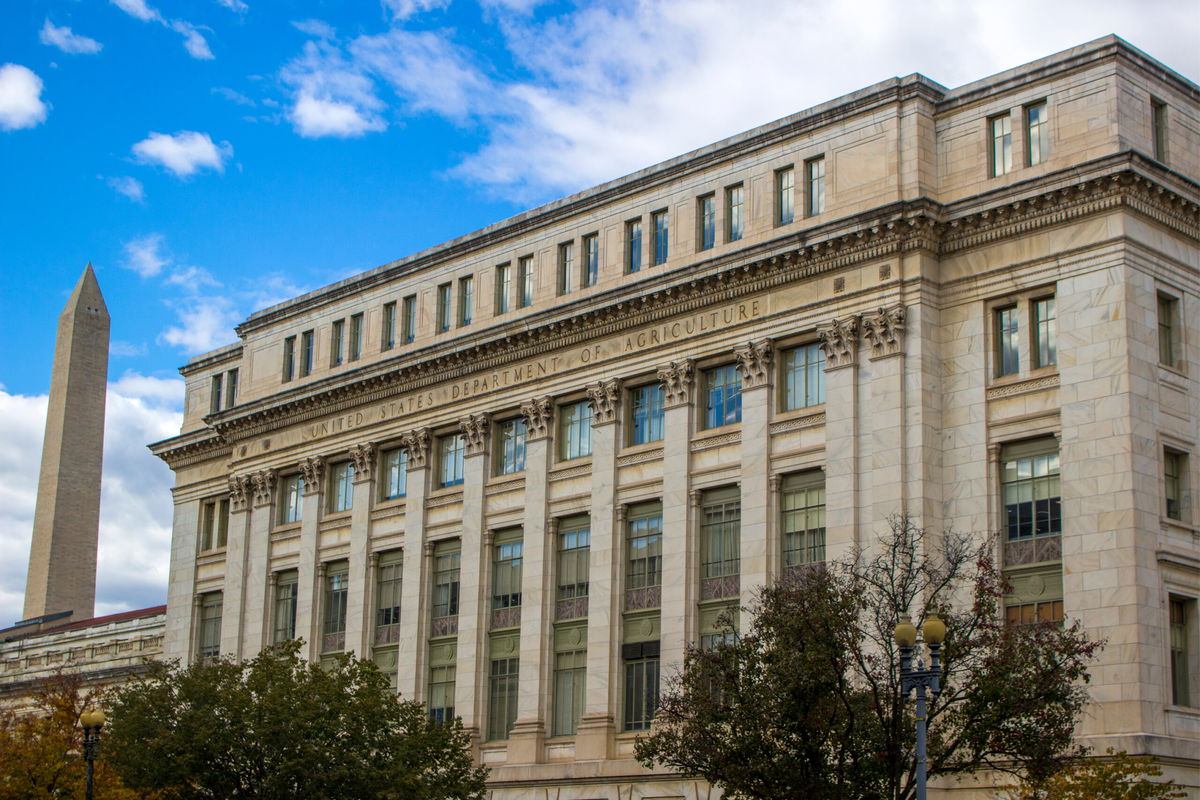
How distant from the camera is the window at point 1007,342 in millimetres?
46906

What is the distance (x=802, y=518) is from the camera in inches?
1967

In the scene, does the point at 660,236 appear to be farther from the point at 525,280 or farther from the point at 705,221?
the point at 525,280

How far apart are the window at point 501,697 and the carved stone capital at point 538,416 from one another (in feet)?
24.6

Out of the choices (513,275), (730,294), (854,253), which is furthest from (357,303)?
(854,253)

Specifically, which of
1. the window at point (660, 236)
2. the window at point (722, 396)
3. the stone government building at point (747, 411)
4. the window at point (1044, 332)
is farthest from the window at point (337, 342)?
the window at point (1044, 332)

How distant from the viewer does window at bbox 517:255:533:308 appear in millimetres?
60406

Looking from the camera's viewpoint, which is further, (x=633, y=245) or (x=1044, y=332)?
(x=633, y=245)

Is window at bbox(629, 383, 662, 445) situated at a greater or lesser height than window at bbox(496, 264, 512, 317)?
lesser

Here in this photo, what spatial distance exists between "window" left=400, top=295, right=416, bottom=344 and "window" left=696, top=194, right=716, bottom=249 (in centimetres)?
1421

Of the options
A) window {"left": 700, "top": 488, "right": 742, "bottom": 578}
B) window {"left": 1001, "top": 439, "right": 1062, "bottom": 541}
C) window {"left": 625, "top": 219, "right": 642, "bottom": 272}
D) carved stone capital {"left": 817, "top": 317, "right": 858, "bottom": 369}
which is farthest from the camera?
window {"left": 625, "top": 219, "right": 642, "bottom": 272}

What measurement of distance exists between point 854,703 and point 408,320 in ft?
105

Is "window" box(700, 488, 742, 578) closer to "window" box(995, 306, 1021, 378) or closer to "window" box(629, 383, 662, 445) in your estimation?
"window" box(629, 383, 662, 445)

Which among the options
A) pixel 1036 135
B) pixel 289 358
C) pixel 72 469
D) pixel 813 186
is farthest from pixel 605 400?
pixel 72 469

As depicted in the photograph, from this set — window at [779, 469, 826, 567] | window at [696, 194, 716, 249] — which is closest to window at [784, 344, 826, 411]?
window at [779, 469, 826, 567]
